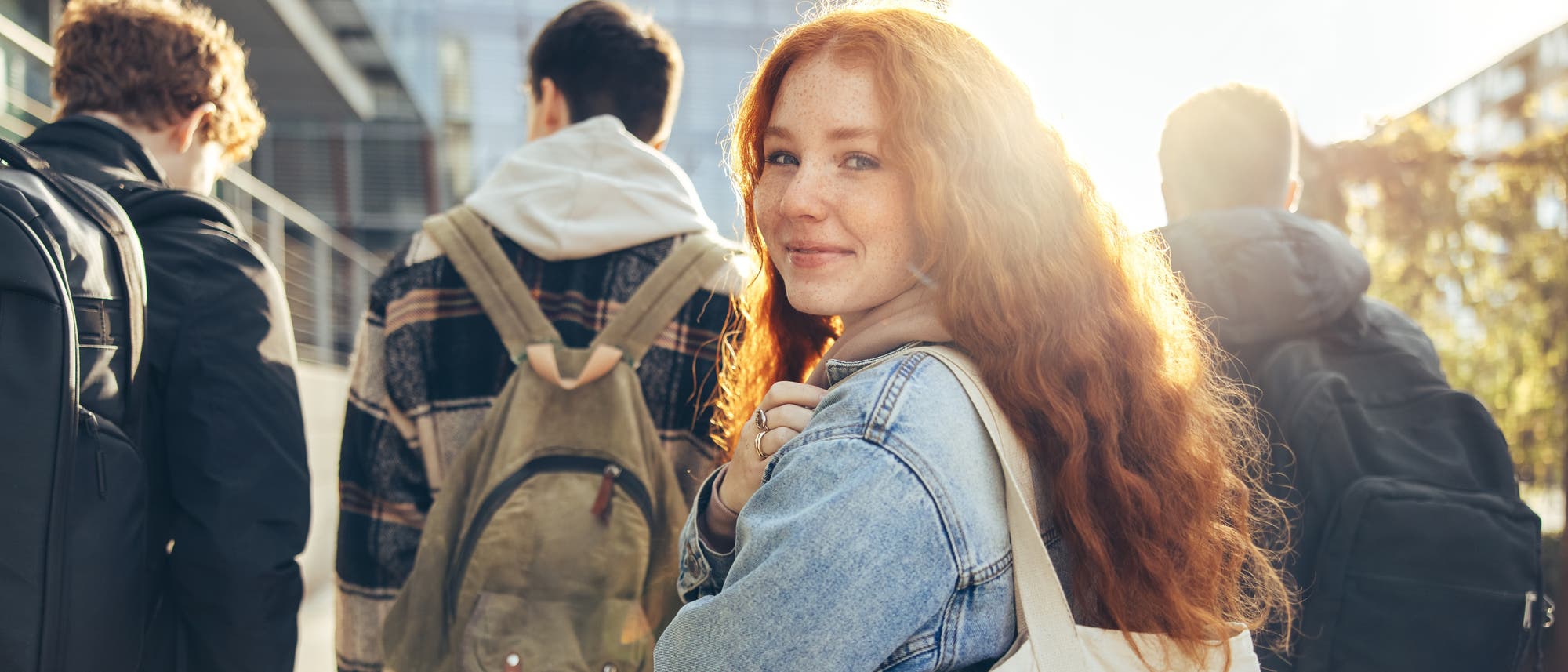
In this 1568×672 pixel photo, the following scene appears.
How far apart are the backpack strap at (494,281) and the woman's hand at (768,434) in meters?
0.91

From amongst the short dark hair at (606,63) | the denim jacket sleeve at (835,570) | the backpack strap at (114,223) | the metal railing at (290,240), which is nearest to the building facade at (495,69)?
the metal railing at (290,240)

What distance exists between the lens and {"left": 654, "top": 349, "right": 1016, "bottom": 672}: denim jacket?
115 centimetres

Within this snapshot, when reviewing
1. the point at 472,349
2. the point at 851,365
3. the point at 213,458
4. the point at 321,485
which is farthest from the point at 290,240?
the point at 851,365

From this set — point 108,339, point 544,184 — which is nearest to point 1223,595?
point 544,184

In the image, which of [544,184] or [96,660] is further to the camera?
[544,184]

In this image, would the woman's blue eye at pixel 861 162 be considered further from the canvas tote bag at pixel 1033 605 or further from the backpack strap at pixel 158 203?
the backpack strap at pixel 158 203

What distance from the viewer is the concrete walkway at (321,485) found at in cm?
736

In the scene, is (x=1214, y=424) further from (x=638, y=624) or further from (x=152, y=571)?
(x=152, y=571)

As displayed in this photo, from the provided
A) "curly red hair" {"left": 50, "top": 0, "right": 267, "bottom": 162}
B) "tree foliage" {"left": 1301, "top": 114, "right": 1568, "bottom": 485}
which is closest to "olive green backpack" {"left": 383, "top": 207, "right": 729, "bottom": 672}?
"curly red hair" {"left": 50, "top": 0, "right": 267, "bottom": 162}

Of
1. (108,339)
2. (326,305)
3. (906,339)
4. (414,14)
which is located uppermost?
(414,14)

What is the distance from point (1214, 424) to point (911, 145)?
1.88 feet

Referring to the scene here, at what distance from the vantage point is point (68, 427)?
175cm

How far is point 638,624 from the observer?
7.00 ft

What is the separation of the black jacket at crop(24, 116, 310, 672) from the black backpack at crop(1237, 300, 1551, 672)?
1939mm
